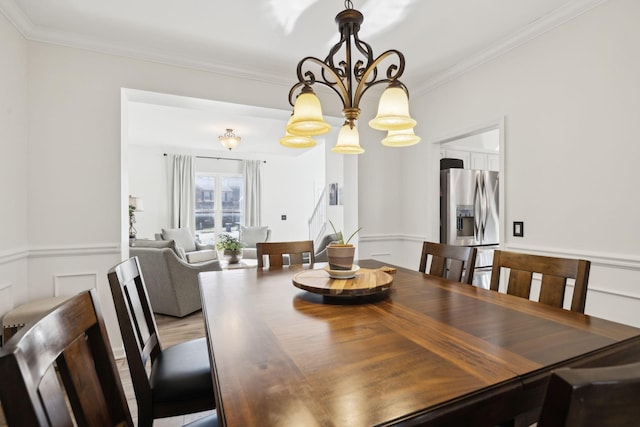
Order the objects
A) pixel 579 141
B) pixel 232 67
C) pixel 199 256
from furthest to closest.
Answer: pixel 199 256, pixel 232 67, pixel 579 141

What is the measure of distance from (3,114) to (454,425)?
10.1 ft

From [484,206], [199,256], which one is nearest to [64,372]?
[484,206]

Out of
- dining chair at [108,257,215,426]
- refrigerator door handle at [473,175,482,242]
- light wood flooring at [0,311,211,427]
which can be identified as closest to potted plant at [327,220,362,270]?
dining chair at [108,257,215,426]

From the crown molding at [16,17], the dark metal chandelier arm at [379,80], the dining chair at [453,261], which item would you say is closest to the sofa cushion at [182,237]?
the crown molding at [16,17]

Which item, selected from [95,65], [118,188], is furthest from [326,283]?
[95,65]

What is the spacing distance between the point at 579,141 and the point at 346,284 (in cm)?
197

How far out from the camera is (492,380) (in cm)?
75

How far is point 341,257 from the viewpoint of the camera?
5.36 ft

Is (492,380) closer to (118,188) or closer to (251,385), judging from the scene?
(251,385)

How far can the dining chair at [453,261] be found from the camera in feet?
6.03

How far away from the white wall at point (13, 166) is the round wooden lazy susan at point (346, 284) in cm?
216

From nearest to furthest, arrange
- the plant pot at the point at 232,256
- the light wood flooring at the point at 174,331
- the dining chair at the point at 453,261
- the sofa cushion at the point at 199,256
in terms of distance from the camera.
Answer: the dining chair at the point at 453,261
the light wood flooring at the point at 174,331
the plant pot at the point at 232,256
the sofa cushion at the point at 199,256

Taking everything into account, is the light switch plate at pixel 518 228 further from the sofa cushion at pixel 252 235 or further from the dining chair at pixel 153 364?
the sofa cushion at pixel 252 235

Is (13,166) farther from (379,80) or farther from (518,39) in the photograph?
(518,39)
